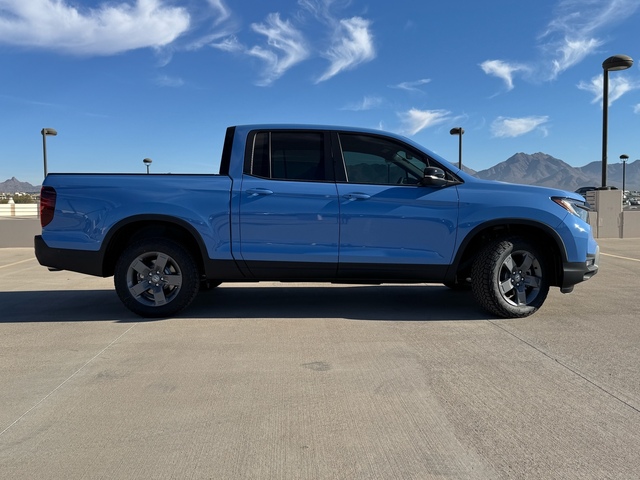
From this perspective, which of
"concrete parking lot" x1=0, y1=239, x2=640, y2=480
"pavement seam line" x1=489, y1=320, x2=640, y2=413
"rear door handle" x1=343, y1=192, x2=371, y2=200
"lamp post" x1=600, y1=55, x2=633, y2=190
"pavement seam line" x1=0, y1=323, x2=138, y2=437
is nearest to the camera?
"concrete parking lot" x1=0, y1=239, x2=640, y2=480

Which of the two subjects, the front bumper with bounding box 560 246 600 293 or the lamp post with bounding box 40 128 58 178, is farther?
the lamp post with bounding box 40 128 58 178

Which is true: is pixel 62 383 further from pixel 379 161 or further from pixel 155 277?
pixel 379 161

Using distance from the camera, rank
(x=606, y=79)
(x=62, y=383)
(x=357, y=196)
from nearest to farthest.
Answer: (x=62, y=383) → (x=357, y=196) → (x=606, y=79)

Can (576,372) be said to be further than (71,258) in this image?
No

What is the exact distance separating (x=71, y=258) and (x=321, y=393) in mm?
3208

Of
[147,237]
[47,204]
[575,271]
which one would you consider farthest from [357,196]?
[47,204]

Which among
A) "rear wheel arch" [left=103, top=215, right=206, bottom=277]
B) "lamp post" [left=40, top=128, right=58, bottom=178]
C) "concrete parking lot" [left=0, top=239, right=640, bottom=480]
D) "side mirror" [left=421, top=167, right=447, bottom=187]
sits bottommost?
"concrete parking lot" [left=0, top=239, right=640, bottom=480]

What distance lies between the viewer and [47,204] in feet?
16.4

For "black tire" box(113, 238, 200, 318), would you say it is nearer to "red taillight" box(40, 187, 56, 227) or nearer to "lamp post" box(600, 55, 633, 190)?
"red taillight" box(40, 187, 56, 227)

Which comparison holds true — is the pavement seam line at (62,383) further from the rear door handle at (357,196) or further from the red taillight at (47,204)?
the rear door handle at (357,196)

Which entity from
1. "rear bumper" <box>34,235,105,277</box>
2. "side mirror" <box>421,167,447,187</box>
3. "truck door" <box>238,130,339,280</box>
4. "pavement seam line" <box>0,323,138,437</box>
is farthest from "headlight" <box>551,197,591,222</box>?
"rear bumper" <box>34,235,105,277</box>

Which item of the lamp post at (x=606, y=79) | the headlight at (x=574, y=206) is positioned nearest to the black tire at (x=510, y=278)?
the headlight at (x=574, y=206)

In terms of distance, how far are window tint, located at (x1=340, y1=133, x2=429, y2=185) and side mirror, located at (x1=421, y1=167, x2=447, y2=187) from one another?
189 millimetres

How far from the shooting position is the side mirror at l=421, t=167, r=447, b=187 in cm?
475
